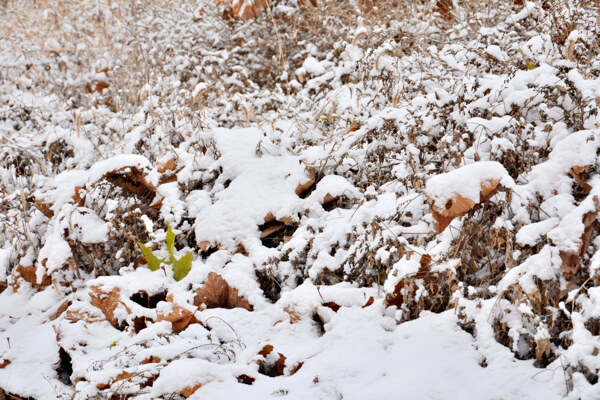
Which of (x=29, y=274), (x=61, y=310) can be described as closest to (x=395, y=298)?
(x=61, y=310)

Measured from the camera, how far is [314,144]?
3404 mm

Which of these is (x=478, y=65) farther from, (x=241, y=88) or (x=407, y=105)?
(x=241, y=88)

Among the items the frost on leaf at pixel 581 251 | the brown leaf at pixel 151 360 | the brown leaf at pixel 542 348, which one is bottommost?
the brown leaf at pixel 151 360

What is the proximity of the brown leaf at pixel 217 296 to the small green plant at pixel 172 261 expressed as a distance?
196mm

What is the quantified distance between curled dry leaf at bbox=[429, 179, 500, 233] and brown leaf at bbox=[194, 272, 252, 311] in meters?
1.08

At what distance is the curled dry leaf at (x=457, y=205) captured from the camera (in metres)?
1.92

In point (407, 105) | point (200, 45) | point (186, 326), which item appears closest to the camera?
point (186, 326)

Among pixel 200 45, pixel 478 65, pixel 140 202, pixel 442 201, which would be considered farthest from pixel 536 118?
pixel 200 45

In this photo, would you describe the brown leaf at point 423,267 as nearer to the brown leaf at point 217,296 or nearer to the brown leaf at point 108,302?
the brown leaf at point 217,296

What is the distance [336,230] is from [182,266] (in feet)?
2.77

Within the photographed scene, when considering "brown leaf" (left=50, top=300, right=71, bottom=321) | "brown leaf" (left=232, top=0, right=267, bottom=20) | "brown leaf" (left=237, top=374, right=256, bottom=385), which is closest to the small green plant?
"brown leaf" (left=50, top=300, right=71, bottom=321)

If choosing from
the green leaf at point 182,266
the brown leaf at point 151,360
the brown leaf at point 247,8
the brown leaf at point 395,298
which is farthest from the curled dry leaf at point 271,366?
the brown leaf at point 247,8

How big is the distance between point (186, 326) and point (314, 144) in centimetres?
160

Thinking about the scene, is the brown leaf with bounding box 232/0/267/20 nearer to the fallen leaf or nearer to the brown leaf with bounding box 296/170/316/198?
the brown leaf with bounding box 296/170/316/198
